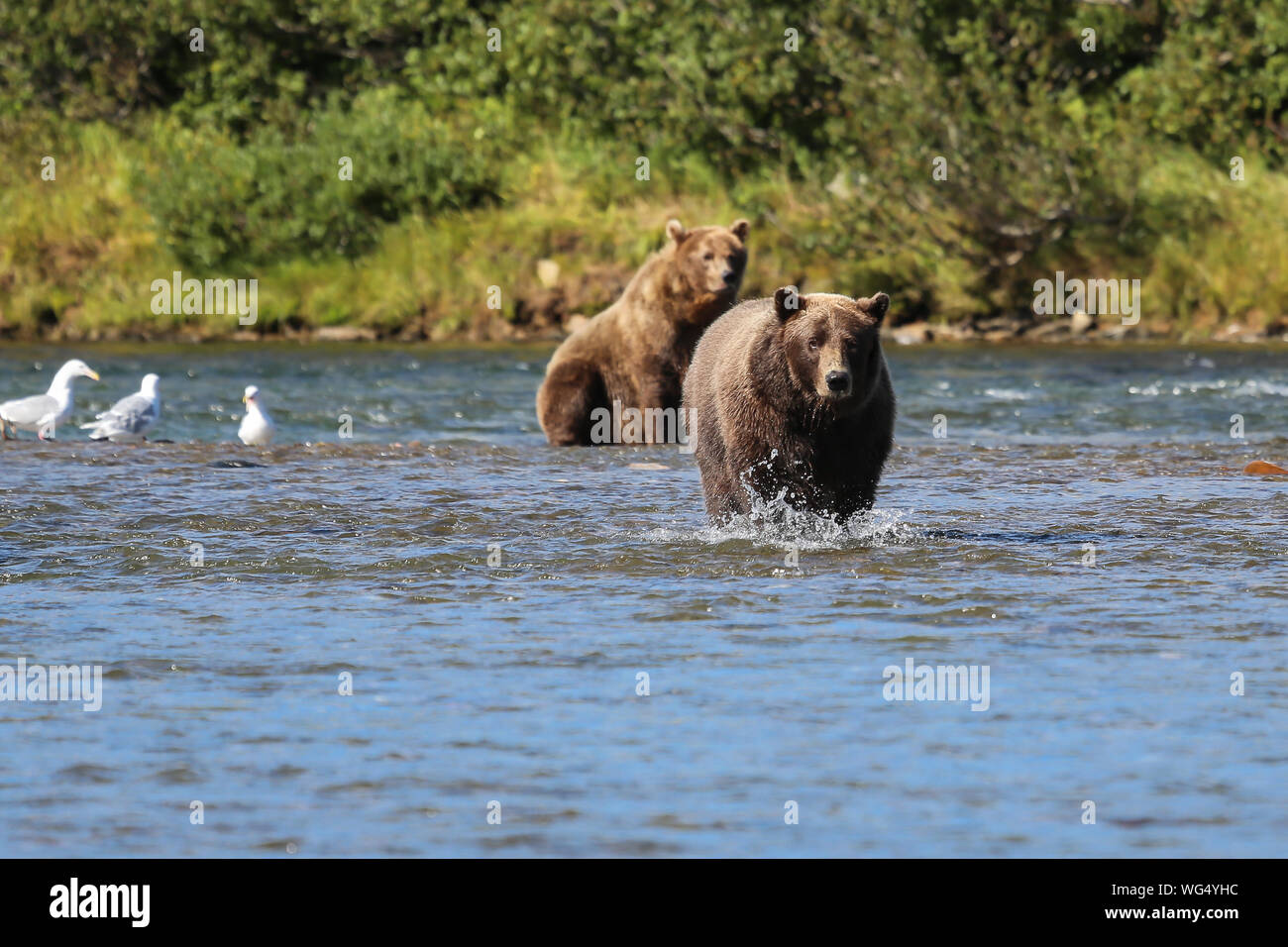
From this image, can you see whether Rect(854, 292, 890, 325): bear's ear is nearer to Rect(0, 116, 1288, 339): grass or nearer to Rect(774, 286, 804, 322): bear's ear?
Rect(774, 286, 804, 322): bear's ear

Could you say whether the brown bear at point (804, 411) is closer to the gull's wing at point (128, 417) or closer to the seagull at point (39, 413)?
the gull's wing at point (128, 417)

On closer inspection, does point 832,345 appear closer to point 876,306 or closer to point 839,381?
point 839,381

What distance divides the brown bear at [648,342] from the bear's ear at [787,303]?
4.16 m

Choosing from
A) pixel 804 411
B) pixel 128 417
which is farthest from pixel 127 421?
pixel 804 411

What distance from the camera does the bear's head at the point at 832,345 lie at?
8.13 m

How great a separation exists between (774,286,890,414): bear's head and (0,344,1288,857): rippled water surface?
69 cm

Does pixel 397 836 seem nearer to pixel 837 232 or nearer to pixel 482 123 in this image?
pixel 837 232

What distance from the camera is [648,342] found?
42.3 ft

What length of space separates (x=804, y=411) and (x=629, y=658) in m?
2.33

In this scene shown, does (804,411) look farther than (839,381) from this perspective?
Yes

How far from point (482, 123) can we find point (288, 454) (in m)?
16.6

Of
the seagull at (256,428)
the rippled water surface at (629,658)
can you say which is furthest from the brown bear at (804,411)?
the seagull at (256,428)

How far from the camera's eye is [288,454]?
13031mm
